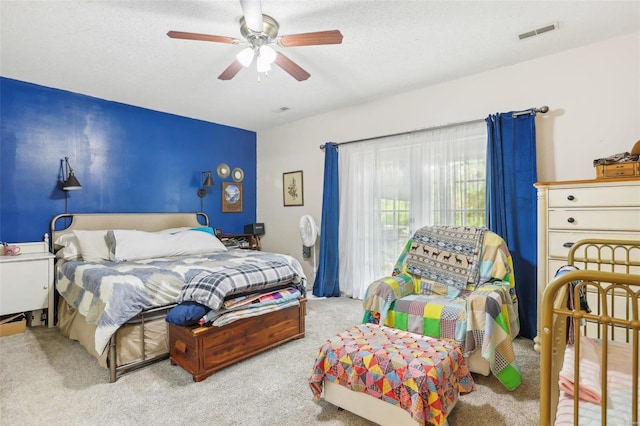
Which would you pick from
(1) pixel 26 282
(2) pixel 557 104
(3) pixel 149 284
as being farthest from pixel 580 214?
(1) pixel 26 282

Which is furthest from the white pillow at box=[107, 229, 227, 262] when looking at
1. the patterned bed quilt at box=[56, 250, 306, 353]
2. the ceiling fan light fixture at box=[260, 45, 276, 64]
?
the ceiling fan light fixture at box=[260, 45, 276, 64]

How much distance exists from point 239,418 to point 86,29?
2.87 metres

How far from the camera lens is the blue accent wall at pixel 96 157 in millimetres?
3457

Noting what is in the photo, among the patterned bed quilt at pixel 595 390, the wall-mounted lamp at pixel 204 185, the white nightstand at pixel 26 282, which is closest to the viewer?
the patterned bed quilt at pixel 595 390

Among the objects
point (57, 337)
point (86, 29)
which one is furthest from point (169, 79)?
point (57, 337)

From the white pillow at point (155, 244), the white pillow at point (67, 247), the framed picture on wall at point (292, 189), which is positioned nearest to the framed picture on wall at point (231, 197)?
the framed picture on wall at point (292, 189)

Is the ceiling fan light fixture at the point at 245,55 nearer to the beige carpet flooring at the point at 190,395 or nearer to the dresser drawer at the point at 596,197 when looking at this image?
the beige carpet flooring at the point at 190,395

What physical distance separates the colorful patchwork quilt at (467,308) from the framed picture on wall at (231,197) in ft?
10.2

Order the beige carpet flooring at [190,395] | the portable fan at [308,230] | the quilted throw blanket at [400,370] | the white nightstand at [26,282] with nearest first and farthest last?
the quilted throw blanket at [400,370] < the beige carpet flooring at [190,395] < the white nightstand at [26,282] < the portable fan at [308,230]

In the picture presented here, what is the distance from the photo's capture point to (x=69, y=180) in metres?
3.55

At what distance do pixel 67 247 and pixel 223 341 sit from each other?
217cm

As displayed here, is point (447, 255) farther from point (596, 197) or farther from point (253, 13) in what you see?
point (253, 13)

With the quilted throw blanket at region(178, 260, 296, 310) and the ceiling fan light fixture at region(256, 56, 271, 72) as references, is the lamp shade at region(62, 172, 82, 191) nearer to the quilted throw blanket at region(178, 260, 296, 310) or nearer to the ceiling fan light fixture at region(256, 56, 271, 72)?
the quilted throw blanket at region(178, 260, 296, 310)

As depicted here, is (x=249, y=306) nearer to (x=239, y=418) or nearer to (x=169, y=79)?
(x=239, y=418)
